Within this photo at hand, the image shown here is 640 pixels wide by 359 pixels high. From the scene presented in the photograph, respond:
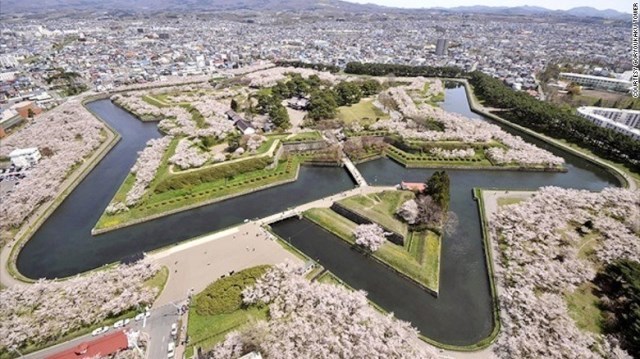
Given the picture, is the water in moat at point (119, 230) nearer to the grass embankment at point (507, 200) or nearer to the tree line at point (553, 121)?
the grass embankment at point (507, 200)

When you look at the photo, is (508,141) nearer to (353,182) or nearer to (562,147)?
(562,147)

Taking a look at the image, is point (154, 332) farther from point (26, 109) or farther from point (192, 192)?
point (26, 109)

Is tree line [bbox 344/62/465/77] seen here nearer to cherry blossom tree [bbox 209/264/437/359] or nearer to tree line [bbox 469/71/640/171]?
tree line [bbox 469/71/640/171]

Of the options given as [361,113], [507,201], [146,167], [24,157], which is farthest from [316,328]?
[24,157]

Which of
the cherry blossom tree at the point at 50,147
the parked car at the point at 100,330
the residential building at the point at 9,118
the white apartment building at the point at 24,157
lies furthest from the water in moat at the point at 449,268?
the residential building at the point at 9,118

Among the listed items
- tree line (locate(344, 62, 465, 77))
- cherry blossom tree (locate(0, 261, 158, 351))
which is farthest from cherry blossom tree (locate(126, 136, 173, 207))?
tree line (locate(344, 62, 465, 77))
